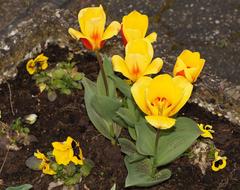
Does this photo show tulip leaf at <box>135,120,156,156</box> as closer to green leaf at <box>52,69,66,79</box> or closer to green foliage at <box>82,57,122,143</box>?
green foliage at <box>82,57,122,143</box>

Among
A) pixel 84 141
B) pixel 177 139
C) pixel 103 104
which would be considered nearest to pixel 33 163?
pixel 84 141

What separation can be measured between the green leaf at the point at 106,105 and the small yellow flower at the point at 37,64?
50 centimetres

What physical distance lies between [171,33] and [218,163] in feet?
3.00

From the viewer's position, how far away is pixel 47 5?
109 inches

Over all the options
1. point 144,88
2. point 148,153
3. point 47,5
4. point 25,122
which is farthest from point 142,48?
point 47,5

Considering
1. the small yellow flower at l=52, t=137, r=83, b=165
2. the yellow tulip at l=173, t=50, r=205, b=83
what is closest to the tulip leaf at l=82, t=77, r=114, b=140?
the small yellow flower at l=52, t=137, r=83, b=165

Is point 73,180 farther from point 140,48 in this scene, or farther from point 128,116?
point 140,48

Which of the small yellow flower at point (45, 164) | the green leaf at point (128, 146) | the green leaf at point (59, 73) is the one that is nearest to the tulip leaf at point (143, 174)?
the green leaf at point (128, 146)

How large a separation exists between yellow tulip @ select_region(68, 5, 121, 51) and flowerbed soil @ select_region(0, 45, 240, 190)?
22.1 inches

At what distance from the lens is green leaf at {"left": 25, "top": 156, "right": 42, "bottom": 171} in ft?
7.72

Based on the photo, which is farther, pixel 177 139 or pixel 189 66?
pixel 177 139

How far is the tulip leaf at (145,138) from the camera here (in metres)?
2.03

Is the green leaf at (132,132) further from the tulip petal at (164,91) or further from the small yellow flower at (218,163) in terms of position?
the tulip petal at (164,91)

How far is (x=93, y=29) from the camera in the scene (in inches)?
75.1
